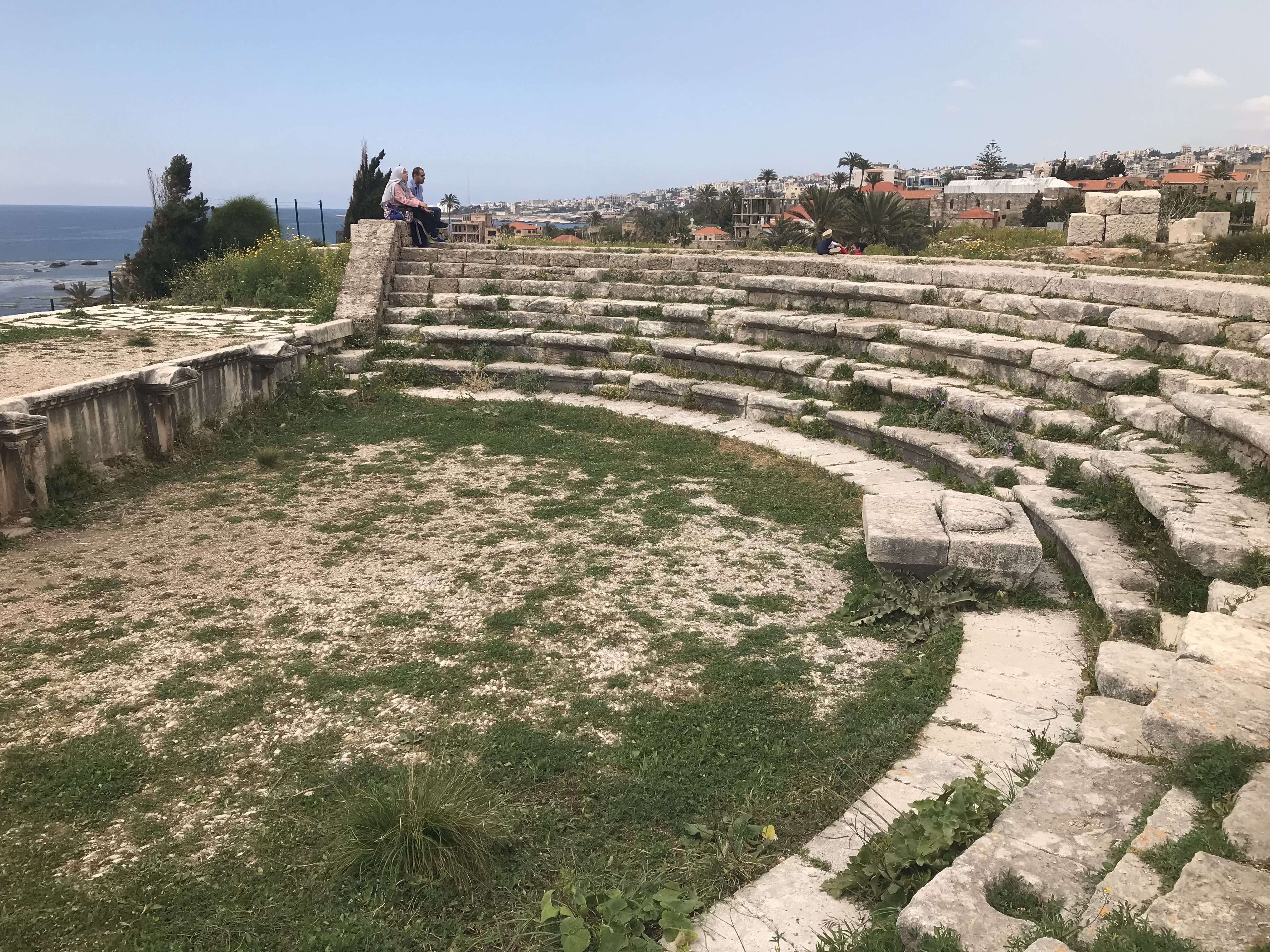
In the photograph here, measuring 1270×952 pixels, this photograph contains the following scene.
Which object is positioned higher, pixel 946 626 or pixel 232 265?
pixel 232 265

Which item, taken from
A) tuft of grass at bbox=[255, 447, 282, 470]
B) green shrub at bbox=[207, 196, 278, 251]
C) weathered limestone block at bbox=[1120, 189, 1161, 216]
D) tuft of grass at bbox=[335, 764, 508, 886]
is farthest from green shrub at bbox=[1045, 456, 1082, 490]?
green shrub at bbox=[207, 196, 278, 251]

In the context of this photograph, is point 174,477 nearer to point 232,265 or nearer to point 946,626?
point 946,626

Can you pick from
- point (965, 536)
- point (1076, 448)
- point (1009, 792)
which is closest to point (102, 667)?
point (1009, 792)

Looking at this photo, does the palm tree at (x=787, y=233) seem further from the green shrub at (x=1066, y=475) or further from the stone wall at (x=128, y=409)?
the green shrub at (x=1066, y=475)

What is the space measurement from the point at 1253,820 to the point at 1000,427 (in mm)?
5833

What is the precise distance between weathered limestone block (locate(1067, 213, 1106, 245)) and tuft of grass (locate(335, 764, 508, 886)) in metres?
17.0

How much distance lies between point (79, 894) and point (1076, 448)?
692 cm

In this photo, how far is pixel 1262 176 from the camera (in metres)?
20.4

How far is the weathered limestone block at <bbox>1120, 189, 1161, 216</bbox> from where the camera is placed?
55.7 ft

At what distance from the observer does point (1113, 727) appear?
3.76 m

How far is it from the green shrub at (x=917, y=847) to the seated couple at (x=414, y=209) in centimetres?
1258

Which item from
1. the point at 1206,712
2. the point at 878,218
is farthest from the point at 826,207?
the point at 1206,712

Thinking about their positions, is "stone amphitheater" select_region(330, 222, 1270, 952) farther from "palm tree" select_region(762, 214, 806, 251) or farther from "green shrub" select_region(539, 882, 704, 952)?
"palm tree" select_region(762, 214, 806, 251)

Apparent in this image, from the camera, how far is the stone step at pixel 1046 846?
273 centimetres
